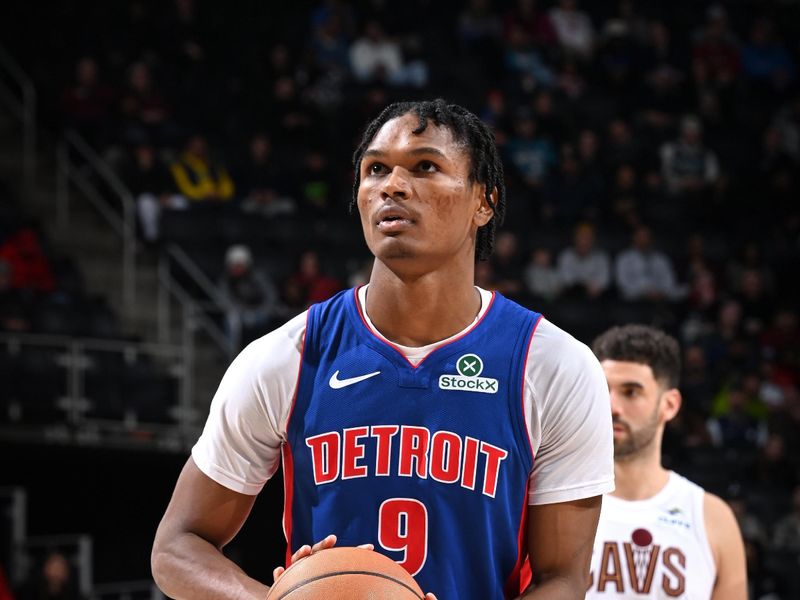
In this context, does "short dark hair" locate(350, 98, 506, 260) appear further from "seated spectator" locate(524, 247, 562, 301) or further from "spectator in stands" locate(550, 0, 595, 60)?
"spectator in stands" locate(550, 0, 595, 60)

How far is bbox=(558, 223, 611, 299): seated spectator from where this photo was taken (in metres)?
13.2

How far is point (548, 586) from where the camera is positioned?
10.1ft

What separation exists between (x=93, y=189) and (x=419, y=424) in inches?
404

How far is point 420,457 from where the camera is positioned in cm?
305

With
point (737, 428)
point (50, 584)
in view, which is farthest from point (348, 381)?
point (737, 428)

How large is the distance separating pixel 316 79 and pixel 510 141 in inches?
90.3

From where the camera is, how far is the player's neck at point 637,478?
5117 mm

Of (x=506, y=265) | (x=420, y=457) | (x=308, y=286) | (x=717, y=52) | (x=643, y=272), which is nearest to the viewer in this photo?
(x=420, y=457)

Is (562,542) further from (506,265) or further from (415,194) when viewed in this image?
(506,265)

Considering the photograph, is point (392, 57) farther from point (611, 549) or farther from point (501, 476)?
point (501, 476)

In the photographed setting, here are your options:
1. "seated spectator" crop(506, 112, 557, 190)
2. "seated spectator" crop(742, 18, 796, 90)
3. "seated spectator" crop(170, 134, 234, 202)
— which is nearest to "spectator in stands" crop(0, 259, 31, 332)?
"seated spectator" crop(170, 134, 234, 202)

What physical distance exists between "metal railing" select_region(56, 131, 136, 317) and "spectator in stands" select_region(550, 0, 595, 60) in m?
6.49

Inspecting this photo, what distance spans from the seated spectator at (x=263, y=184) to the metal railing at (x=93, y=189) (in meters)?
1.17

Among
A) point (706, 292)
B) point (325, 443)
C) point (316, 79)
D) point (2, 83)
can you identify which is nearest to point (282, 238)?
point (316, 79)
